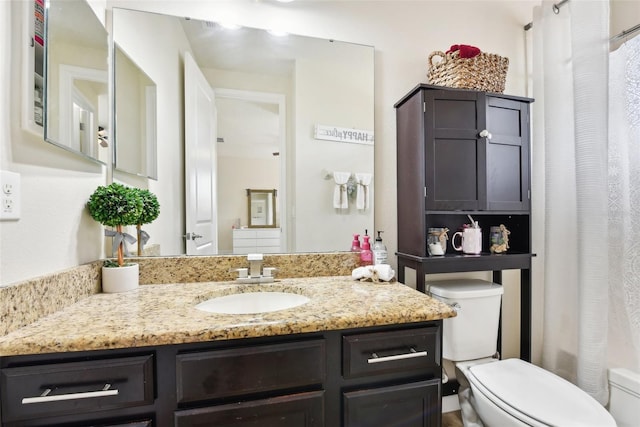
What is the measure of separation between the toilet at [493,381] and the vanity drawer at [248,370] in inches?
30.4

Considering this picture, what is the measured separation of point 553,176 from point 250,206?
5.20 feet

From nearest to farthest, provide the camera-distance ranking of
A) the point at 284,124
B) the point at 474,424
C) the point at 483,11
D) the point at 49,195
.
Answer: the point at 49,195 → the point at 474,424 → the point at 284,124 → the point at 483,11

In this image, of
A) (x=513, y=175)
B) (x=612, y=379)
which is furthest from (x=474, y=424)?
(x=513, y=175)

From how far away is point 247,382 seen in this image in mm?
819

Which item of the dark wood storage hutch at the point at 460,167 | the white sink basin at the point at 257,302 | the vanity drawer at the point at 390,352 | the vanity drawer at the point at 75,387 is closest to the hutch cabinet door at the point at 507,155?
the dark wood storage hutch at the point at 460,167

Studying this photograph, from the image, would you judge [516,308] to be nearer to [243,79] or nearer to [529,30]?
[529,30]

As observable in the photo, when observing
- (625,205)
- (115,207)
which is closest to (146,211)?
(115,207)

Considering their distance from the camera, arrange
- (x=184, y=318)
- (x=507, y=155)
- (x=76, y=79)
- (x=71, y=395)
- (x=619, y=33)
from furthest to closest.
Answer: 1. (x=619, y=33)
2. (x=507, y=155)
3. (x=76, y=79)
4. (x=184, y=318)
5. (x=71, y=395)

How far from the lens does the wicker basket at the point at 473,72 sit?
145 centimetres

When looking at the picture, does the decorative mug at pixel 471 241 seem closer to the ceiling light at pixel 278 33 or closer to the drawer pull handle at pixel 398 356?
the drawer pull handle at pixel 398 356

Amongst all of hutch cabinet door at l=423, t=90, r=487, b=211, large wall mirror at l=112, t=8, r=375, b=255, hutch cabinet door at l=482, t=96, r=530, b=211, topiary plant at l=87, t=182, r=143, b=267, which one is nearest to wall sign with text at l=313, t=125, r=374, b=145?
large wall mirror at l=112, t=8, r=375, b=255

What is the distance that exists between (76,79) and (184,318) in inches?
36.7

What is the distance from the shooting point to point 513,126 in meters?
1.53

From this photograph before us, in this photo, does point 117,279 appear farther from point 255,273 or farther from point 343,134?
point 343,134
